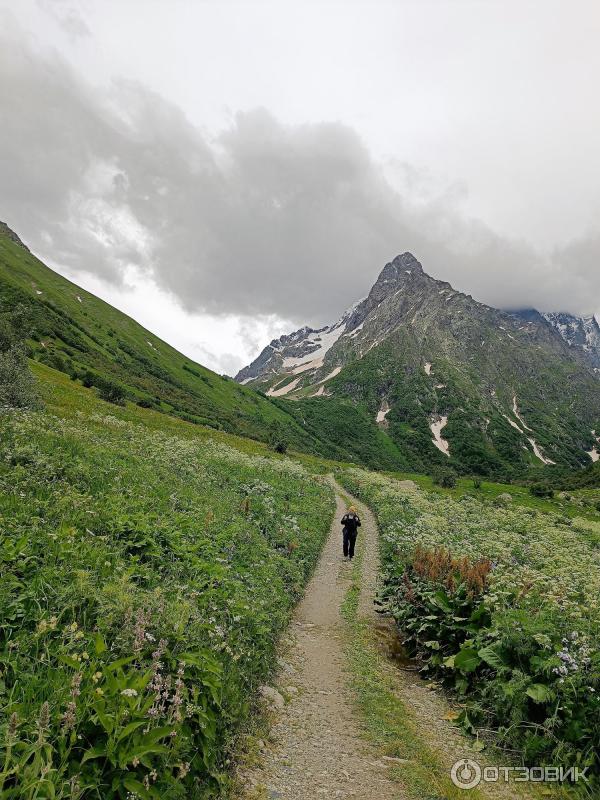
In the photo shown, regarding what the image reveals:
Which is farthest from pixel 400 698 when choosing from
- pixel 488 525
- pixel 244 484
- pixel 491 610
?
pixel 488 525

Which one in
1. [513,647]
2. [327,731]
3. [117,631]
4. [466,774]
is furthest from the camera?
[513,647]

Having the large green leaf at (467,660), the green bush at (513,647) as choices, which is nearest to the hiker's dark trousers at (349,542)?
the green bush at (513,647)

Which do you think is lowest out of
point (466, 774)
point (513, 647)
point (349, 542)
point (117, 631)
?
point (117, 631)

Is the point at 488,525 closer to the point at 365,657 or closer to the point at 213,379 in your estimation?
the point at 365,657

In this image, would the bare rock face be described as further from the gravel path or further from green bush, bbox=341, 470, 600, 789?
green bush, bbox=341, 470, 600, 789

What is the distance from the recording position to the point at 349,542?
21359 mm

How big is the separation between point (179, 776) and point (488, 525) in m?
28.4

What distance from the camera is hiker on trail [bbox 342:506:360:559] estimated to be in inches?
818

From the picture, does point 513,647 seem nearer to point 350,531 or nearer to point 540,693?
point 540,693

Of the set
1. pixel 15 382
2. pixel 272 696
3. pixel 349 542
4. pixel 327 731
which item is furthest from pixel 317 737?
pixel 15 382

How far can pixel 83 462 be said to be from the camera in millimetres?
13281

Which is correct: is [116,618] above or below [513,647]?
below

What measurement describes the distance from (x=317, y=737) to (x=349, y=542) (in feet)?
46.2

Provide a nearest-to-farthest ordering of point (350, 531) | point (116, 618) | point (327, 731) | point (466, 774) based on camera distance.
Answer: point (116, 618) < point (466, 774) < point (327, 731) < point (350, 531)
